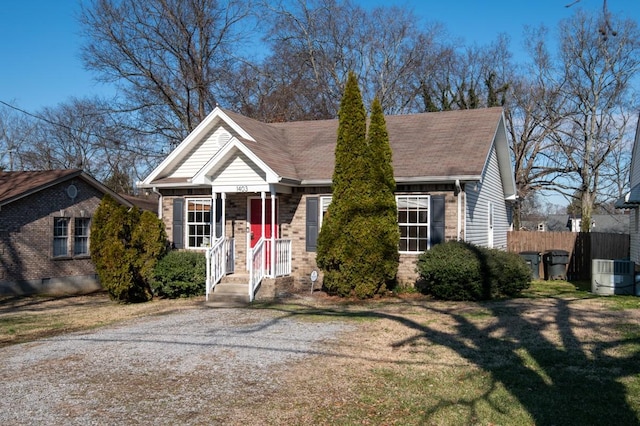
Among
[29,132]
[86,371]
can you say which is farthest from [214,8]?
[86,371]

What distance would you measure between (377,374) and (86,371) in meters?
3.85

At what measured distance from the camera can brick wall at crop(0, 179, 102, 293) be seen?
20.5 meters

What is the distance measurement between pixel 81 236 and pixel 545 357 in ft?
63.4

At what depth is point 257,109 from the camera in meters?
37.6

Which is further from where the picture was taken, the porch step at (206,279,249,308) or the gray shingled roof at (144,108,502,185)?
the gray shingled roof at (144,108,502,185)

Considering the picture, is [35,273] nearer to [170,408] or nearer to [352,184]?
[352,184]

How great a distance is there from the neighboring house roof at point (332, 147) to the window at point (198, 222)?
88 cm

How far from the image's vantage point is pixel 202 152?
18.8 meters

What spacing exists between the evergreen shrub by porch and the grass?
2.35m

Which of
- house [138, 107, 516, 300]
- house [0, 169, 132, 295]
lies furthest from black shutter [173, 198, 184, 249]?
house [0, 169, 132, 295]

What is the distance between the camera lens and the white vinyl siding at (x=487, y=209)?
56.7 feet

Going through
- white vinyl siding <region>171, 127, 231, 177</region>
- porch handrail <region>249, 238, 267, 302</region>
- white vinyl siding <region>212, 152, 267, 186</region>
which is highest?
white vinyl siding <region>171, 127, 231, 177</region>

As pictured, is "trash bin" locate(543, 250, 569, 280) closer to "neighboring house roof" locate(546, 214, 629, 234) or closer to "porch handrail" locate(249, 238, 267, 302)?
"porch handrail" locate(249, 238, 267, 302)

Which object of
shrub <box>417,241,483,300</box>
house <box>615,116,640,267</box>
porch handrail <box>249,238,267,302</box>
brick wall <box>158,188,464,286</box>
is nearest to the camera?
shrub <box>417,241,483,300</box>
